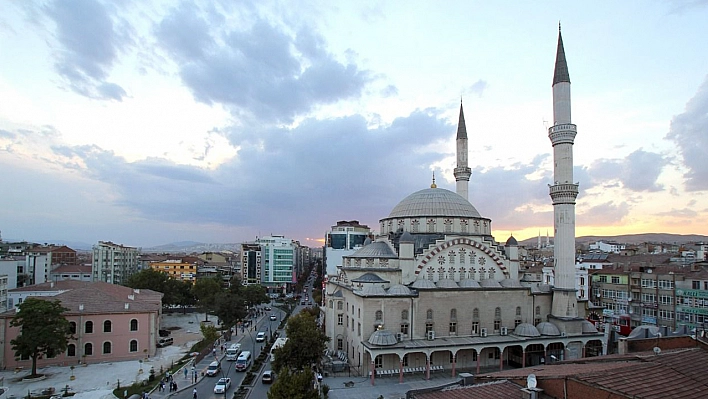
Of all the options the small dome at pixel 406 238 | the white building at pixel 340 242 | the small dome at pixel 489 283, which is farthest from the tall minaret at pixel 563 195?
the white building at pixel 340 242

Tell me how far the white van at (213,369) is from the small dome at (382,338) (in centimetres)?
1008

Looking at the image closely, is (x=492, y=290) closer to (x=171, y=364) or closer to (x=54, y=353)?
(x=171, y=364)

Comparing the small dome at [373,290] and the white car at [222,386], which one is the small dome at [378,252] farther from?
the white car at [222,386]

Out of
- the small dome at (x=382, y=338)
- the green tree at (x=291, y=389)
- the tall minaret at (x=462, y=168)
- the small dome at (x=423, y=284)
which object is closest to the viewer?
the green tree at (x=291, y=389)

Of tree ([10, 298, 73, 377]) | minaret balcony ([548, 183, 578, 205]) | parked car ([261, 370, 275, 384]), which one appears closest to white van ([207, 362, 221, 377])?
parked car ([261, 370, 275, 384])

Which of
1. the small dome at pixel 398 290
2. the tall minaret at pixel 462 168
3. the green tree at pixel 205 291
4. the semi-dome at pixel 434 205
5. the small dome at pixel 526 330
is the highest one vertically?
the tall minaret at pixel 462 168

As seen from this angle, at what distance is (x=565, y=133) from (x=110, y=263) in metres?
64.3

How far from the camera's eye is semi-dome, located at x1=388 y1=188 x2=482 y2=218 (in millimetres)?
37062

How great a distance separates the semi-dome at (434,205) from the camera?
37.1 m

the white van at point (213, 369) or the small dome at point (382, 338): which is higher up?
the small dome at point (382, 338)

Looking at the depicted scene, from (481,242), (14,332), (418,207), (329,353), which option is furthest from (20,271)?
(481,242)

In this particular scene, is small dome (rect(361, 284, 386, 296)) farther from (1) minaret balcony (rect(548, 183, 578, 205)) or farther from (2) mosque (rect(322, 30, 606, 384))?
(1) minaret balcony (rect(548, 183, 578, 205))

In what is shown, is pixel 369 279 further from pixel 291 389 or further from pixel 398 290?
pixel 291 389

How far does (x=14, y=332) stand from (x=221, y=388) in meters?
16.3
